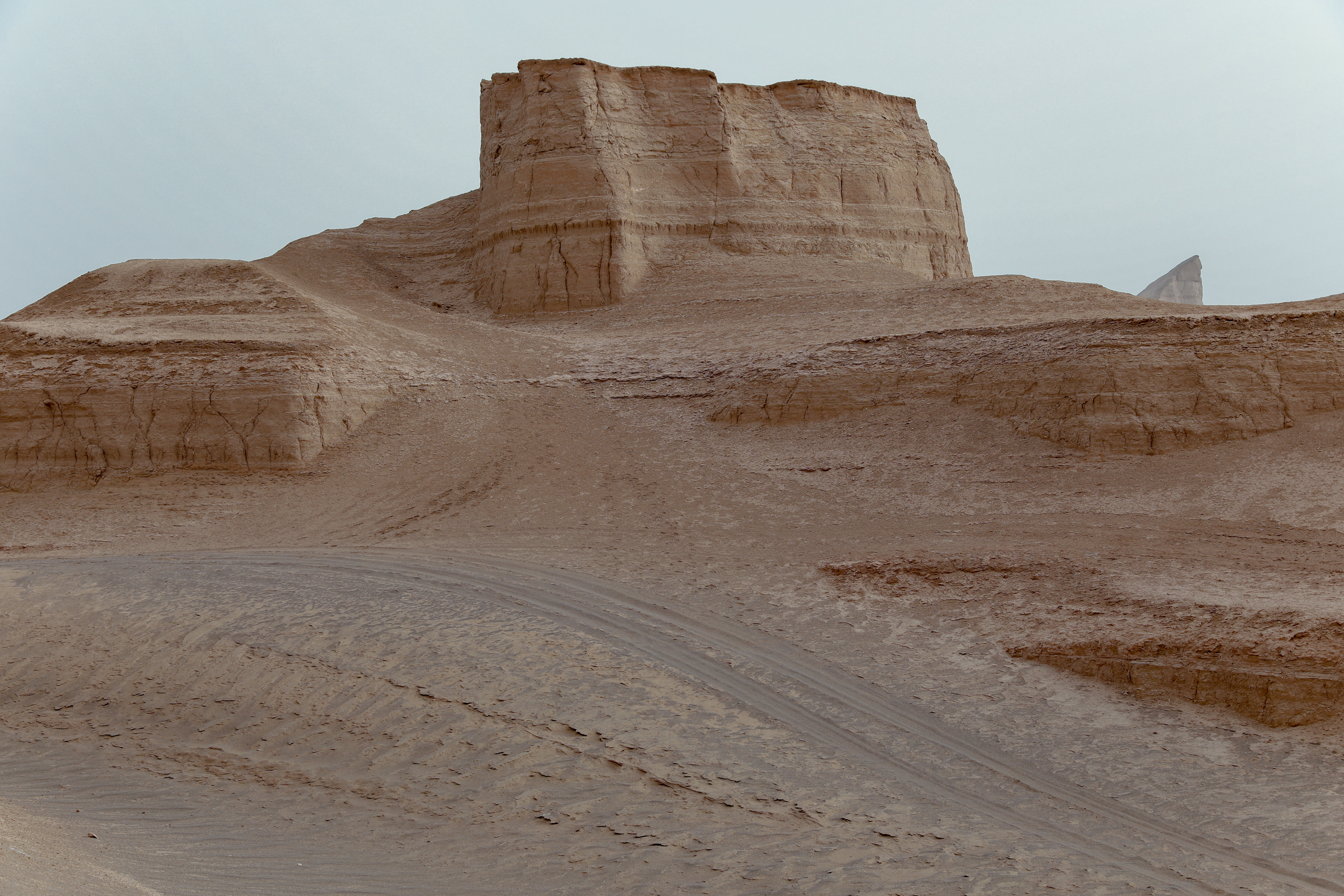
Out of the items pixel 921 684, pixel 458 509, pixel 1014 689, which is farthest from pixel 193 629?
pixel 1014 689

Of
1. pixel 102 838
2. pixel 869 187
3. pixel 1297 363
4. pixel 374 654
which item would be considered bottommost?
pixel 102 838

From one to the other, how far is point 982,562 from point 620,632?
447 cm

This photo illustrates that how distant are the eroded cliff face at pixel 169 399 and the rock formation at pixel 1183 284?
50.2 metres

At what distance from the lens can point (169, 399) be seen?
1939 cm

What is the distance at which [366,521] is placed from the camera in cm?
1634

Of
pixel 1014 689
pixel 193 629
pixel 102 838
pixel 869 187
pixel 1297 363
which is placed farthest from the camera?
pixel 869 187

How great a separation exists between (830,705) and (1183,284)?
55.8m

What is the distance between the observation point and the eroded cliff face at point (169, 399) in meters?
19.1

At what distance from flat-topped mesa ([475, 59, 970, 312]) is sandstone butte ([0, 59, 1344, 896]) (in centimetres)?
21

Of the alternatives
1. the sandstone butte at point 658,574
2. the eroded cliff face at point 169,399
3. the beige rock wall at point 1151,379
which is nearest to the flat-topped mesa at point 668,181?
the sandstone butte at point 658,574

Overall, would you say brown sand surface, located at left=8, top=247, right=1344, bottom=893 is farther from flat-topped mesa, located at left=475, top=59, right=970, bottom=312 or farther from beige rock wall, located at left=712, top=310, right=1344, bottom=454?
flat-topped mesa, located at left=475, top=59, right=970, bottom=312

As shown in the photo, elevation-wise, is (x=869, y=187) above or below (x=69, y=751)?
above

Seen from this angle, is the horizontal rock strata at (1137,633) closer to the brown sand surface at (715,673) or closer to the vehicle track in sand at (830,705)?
the brown sand surface at (715,673)

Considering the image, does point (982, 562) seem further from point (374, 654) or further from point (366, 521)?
point (366, 521)
